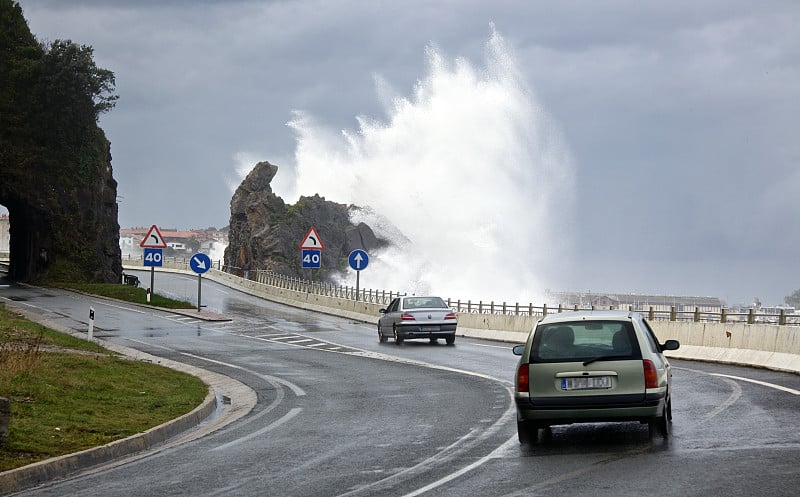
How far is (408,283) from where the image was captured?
190 meters

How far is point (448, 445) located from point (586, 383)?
1.75 meters

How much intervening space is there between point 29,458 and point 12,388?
4.96 meters

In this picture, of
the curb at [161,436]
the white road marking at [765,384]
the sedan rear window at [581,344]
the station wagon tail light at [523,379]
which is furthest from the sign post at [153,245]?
the station wagon tail light at [523,379]

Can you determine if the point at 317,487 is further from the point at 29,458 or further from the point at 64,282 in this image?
the point at 64,282

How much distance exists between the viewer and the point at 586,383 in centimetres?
1241

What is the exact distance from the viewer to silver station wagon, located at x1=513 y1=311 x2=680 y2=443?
1230cm

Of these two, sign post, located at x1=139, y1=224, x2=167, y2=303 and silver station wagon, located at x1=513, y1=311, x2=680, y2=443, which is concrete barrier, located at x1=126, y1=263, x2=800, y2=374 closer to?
silver station wagon, located at x1=513, y1=311, x2=680, y2=443

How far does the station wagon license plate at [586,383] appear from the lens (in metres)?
12.4

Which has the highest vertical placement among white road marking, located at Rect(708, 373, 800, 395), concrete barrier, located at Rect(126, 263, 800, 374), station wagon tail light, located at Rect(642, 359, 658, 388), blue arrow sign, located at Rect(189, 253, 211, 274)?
blue arrow sign, located at Rect(189, 253, 211, 274)

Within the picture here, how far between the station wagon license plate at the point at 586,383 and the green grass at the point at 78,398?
211 inches

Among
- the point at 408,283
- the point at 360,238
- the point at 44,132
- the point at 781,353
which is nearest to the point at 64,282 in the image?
the point at 44,132

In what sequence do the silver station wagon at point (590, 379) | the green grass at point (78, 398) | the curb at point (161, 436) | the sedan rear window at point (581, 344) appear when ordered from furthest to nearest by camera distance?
the sedan rear window at point (581, 344), the green grass at point (78, 398), the silver station wagon at point (590, 379), the curb at point (161, 436)

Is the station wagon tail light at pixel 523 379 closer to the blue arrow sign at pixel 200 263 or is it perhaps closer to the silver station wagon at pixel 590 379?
the silver station wagon at pixel 590 379

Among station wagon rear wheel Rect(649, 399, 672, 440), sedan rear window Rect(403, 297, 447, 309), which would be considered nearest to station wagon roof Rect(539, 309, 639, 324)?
station wagon rear wheel Rect(649, 399, 672, 440)
